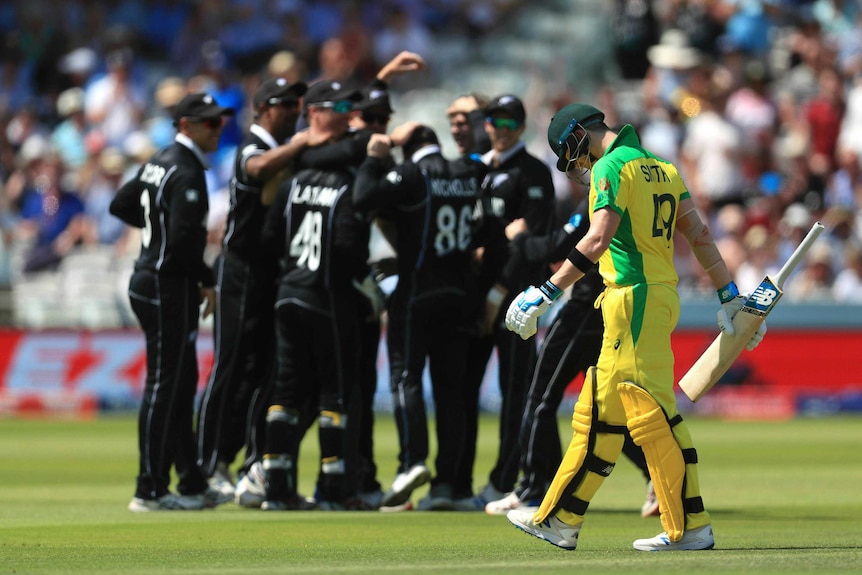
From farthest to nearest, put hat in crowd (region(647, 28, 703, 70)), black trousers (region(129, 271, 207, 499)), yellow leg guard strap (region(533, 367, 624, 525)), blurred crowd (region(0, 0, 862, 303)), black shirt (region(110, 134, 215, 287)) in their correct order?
hat in crowd (region(647, 28, 703, 70)) → blurred crowd (region(0, 0, 862, 303)) → black trousers (region(129, 271, 207, 499)) → black shirt (region(110, 134, 215, 287)) → yellow leg guard strap (region(533, 367, 624, 525))

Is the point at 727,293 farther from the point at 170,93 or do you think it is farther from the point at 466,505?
the point at 170,93

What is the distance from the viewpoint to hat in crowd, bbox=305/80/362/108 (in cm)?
1094

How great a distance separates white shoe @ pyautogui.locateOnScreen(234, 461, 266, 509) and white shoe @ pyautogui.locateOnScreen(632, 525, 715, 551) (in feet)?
12.6

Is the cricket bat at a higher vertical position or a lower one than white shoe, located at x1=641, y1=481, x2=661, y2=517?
higher

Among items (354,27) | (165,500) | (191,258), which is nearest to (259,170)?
(191,258)

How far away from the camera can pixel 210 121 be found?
11.1 meters

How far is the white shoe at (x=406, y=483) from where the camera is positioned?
1087 cm

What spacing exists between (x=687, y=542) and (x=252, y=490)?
4.07 metres

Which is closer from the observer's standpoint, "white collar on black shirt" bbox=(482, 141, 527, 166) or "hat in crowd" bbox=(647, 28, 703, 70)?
"white collar on black shirt" bbox=(482, 141, 527, 166)

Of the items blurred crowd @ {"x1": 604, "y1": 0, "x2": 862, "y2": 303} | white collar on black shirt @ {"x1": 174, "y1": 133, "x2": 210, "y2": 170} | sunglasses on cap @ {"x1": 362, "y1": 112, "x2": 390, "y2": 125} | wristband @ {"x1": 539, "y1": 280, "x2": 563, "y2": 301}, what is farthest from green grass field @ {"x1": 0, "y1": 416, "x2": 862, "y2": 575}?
blurred crowd @ {"x1": 604, "y1": 0, "x2": 862, "y2": 303}

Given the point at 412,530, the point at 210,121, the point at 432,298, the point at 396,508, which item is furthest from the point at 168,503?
the point at 210,121

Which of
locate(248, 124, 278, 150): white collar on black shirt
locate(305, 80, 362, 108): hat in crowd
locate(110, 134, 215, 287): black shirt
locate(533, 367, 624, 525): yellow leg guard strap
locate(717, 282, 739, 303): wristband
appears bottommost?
locate(533, 367, 624, 525): yellow leg guard strap

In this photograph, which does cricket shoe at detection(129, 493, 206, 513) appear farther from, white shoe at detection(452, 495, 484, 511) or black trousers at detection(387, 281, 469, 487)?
white shoe at detection(452, 495, 484, 511)

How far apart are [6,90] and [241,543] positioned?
19.1 m
